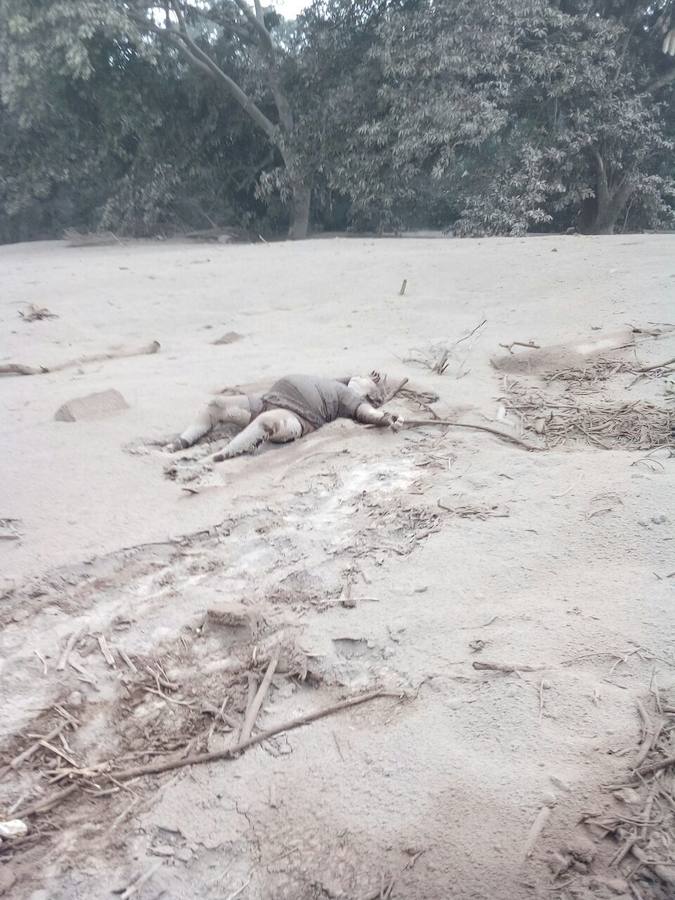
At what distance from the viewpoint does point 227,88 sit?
1462cm

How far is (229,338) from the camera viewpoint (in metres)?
6.25

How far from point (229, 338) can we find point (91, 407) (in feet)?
7.06

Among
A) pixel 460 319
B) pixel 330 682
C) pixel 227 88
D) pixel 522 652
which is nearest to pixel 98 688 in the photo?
pixel 330 682

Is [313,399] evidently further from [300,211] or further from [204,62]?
[204,62]

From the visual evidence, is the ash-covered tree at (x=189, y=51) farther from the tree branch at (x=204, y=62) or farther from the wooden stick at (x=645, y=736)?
the wooden stick at (x=645, y=736)

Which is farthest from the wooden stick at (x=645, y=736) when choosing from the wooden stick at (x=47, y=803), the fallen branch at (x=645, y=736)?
the wooden stick at (x=47, y=803)

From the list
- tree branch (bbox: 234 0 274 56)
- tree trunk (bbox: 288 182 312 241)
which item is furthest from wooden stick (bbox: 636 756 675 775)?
tree branch (bbox: 234 0 274 56)

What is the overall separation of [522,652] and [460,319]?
4.61m

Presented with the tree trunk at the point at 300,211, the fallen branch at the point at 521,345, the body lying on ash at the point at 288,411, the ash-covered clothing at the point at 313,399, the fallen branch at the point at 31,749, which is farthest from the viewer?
the tree trunk at the point at 300,211

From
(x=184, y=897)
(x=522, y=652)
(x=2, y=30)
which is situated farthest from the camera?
(x=2, y=30)

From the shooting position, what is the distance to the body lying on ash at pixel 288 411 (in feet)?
13.7

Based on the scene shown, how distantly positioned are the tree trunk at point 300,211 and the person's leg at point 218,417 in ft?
36.1

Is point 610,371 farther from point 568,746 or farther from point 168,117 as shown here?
point 168,117

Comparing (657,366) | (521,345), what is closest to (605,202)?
(521,345)
